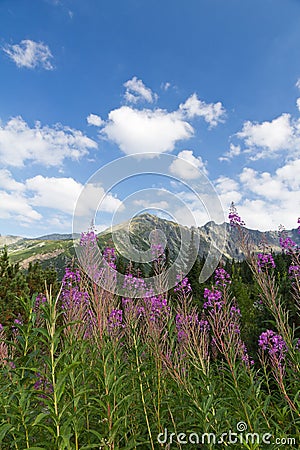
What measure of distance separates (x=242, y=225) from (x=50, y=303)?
3.01 metres

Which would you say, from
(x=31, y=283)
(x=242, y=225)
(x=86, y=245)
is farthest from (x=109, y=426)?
(x=31, y=283)

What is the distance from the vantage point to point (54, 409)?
2.55 meters

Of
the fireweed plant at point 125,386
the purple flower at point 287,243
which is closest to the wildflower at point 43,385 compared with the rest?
the fireweed plant at point 125,386

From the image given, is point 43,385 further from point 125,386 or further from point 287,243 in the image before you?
point 287,243

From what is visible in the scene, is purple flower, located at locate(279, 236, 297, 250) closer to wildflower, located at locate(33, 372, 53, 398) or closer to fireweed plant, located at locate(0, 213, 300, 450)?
fireweed plant, located at locate(0, 213, 300, 450)

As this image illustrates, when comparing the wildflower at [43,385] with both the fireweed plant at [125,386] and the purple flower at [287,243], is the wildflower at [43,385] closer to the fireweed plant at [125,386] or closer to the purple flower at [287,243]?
the fireweed plant at [125,386]

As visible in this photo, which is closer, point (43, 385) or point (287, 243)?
point (43, 385)

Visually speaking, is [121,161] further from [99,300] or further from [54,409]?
[54,409]

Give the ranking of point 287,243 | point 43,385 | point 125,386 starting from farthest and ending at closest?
point 287,243 → point 125,386 → point 43,385

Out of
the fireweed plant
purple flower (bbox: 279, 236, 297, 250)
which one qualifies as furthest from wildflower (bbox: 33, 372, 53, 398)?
purple flower (bbox: 279, 236, 297, 250)

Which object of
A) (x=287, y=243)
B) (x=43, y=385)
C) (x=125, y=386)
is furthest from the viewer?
(x=287, y=243)

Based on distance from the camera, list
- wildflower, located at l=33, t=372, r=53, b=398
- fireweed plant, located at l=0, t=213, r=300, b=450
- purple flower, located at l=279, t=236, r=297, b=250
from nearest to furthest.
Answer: fireweed plant, located at l=0, t=213, r=300, b=450 → wildflower, located at l=33, t=372, r=53, b=398 → purple flower, located at l=279, t=236, r=297, b=250

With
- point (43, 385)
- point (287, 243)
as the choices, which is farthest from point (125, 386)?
point (287, 243)

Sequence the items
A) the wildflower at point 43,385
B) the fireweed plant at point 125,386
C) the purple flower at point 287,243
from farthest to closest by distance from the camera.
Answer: the purple flower at point 287,243 → the wildflower at point 43,385 → the fireweed plant at point 125,386
